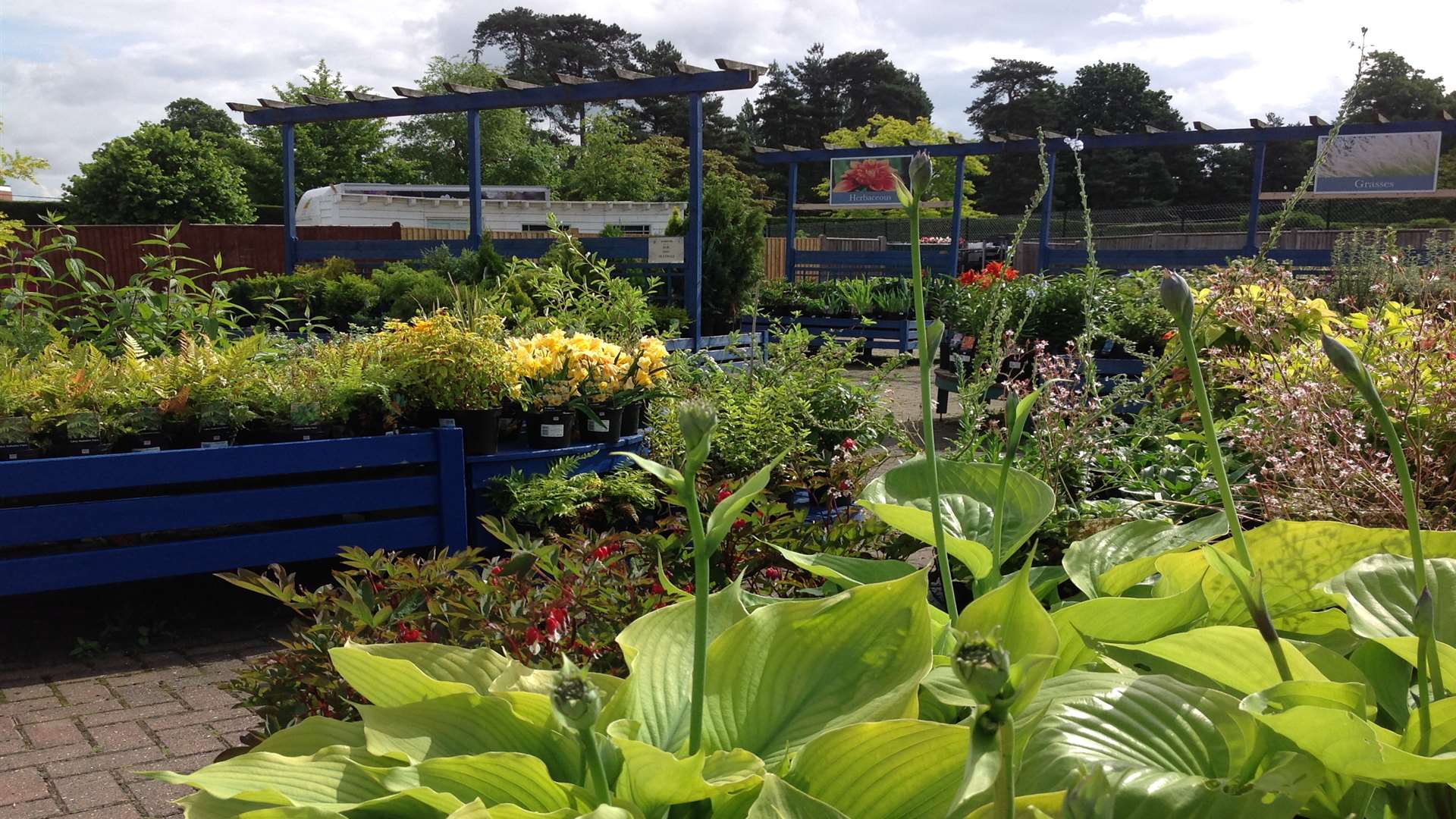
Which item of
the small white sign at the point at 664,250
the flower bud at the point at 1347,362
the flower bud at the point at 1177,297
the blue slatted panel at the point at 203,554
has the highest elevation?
the small white sign at the point at 664,250

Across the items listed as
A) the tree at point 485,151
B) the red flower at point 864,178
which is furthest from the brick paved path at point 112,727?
the tree at point 485,151

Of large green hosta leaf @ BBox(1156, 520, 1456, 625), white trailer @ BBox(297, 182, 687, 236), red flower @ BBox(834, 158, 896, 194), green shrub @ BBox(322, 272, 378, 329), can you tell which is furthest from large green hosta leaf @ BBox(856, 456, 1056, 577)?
white trailer @ BBox(297, 182, 687, 236)

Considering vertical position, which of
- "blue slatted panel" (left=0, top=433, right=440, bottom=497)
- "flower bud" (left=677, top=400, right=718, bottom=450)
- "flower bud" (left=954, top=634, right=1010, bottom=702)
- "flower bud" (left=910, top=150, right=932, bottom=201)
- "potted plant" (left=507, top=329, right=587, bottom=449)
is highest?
"flower bud" (left=910, top=150, right=932, bottom=201)

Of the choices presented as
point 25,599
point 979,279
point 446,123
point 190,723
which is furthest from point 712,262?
point 446,123

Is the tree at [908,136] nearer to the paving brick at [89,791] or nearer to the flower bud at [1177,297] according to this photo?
the paving brick at [89,791]

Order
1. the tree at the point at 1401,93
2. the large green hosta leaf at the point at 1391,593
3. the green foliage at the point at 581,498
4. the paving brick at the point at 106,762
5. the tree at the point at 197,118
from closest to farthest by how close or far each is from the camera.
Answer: the large green hosta leaf at the point at 1391,593
the paving brick at the point at 106,762
the green foliage at the point at 581,498
the tree at the point at 1401,93
the tree at the point at 197,118

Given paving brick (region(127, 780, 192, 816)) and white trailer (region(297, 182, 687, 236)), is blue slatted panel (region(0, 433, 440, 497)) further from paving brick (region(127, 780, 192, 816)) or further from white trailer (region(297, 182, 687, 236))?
white trailer (region(297, 182, 687, 236))

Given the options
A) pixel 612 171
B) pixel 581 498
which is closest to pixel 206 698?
pixel 581 498

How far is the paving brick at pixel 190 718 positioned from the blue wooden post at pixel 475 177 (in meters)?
8.72

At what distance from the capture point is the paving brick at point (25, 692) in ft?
11.5

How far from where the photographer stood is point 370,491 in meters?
4.20

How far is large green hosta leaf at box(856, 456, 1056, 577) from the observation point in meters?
1.21

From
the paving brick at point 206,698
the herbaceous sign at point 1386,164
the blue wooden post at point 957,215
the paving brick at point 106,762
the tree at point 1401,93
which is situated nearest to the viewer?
the paving brick at point 106,762

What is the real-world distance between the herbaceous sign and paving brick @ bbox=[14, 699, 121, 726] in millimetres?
14820
